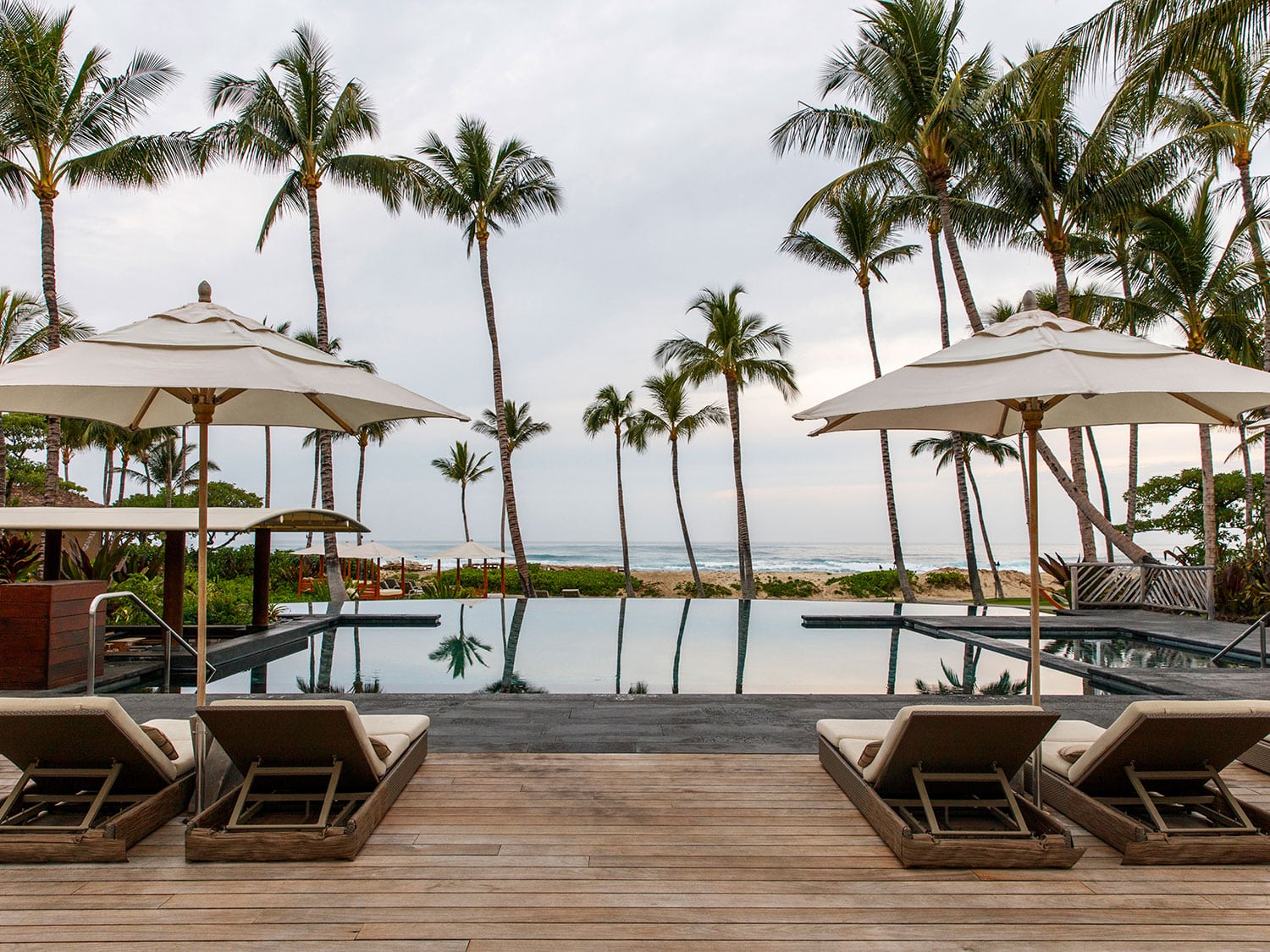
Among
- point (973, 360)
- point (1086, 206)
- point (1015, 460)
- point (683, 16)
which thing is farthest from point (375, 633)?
point (1015, 460)

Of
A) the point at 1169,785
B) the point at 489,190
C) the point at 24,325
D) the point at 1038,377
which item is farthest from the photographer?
the point at 24,325

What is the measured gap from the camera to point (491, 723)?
4.93 metres

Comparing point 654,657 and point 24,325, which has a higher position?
point 24,325

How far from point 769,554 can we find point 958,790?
63.6 metres

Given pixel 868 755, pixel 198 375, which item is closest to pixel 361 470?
pixel 198 375

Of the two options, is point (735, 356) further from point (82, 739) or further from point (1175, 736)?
point (82, 739)

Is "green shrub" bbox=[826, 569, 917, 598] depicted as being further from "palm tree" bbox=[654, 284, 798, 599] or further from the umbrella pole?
the umbrella pole

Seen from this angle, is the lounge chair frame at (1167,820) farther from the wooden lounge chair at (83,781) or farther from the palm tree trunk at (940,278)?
the palm tree trunk at (940,278)

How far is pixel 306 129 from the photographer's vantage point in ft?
49.5

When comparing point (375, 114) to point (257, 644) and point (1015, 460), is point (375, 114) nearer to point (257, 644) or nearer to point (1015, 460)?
point (257, 644)

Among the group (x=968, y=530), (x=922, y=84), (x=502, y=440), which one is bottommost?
(x=968, y=530)

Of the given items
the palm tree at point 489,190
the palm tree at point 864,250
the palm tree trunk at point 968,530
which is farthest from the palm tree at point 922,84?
the palm tree at point 489,190

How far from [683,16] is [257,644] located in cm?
1078

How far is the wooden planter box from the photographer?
6.11m
